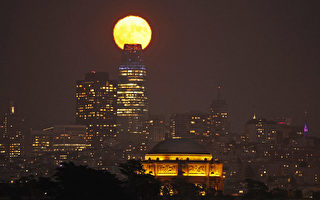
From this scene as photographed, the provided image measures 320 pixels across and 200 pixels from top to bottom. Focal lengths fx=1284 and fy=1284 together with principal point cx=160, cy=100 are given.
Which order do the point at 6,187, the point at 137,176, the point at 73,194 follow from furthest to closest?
the point at 6,187 → the point at 137,176 → the point at 73,194

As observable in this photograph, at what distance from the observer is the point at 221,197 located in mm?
196250

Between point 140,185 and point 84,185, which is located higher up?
point 140,185

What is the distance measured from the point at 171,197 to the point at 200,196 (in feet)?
14.8

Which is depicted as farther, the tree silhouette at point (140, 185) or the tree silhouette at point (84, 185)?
the tree silhouette at point (140, 185)

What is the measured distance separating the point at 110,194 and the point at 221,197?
57.7 m

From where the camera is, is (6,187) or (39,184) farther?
(6,187)

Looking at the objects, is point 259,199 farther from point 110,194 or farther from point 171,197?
point 110,194

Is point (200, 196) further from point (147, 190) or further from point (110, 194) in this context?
point (110, 194)

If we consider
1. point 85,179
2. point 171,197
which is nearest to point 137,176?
point 171,197

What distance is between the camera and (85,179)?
142m

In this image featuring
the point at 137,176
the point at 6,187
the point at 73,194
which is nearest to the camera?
the point at 73,194

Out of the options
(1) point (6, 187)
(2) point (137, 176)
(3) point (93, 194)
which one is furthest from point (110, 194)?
(1) point (6, 187)

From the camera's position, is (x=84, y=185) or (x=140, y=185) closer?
(x=84, y=185)

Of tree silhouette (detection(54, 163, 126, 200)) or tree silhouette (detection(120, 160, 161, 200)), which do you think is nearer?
tree silhouette (detection(54, 163, 126, 200))
